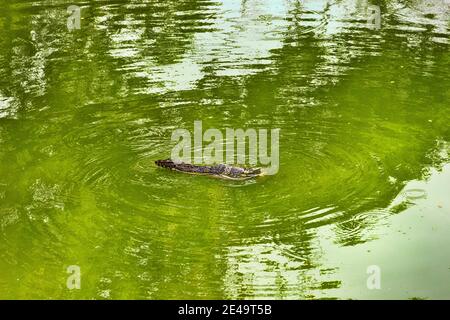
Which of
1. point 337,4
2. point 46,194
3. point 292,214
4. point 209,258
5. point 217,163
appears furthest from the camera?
point 337,4

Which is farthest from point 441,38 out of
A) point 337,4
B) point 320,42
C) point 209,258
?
point 209,258

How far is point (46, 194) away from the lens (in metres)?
6.90

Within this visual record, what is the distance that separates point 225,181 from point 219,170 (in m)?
0.13

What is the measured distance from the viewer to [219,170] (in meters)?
7.01

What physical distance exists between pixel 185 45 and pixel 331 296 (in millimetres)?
7598

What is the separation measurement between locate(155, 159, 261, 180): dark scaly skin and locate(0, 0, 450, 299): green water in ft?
0.28

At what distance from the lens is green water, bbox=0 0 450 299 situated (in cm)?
569

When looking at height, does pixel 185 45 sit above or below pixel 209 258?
above

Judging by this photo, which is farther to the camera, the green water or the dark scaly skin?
the dark scaly skin

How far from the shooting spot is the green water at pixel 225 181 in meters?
5.69

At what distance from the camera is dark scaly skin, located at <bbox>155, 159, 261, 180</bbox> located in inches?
274

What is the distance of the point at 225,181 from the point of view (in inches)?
274
